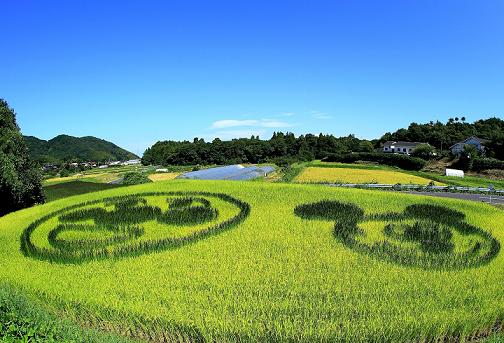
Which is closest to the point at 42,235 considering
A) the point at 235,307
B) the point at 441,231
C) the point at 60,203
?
the point at 60,203

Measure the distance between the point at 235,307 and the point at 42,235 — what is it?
14351 mm

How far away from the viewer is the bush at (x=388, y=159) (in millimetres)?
74875

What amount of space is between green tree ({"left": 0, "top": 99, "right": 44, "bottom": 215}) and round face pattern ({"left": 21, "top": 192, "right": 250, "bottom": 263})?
12084 mm

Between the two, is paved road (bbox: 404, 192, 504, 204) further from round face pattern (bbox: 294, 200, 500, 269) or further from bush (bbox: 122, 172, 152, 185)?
bush (bbox: 122, 172, 152, 185)

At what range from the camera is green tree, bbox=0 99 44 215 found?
35.9 meters

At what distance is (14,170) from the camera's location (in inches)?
1446

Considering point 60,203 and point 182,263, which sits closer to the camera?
point 182,263

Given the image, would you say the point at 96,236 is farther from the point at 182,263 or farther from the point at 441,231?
the point at 441,231

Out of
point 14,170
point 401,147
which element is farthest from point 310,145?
point 14,170

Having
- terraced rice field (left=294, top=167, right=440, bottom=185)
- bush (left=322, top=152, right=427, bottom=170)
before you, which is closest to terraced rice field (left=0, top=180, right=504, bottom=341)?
terraced rice field (left=294, top=167, right=440, bottom=185)

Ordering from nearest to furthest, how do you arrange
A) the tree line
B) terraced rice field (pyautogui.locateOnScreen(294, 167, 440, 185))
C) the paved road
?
1. the paved road
2. terraced rice field (pyautogui.locateOnScreen(294, 167, 440, 185))
3. the tree line

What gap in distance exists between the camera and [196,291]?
14.7 metres

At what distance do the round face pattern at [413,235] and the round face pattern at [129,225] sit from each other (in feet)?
18.0

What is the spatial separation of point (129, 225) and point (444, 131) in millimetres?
119949
